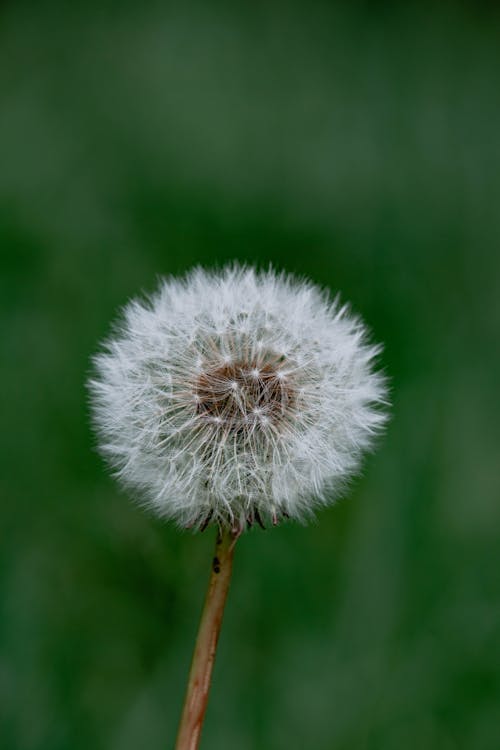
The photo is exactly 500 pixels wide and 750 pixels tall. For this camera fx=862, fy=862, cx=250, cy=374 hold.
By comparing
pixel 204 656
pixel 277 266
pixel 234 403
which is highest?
pixel 277 266

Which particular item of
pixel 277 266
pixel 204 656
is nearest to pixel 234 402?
pixel 204 656

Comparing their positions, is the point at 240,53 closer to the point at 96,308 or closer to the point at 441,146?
the point at 441,146

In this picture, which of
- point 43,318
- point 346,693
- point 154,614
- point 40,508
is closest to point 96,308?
point 43,318

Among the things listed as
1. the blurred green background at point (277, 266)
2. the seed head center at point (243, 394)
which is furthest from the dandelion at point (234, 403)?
the blurred green background at point (277, 266)

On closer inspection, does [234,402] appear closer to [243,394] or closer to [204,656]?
[243,394]

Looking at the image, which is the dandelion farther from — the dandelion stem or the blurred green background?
the blurred green background

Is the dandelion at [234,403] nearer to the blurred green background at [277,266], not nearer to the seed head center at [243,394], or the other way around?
the seed head center at [243,394]

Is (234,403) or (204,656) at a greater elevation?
(234,403)
